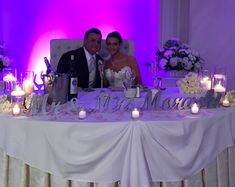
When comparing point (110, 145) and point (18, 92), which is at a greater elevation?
point (18, 92)

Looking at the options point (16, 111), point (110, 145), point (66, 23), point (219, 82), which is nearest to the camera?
point (110, 145)

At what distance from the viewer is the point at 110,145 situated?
146 centimetres

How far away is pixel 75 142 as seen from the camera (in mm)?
1468

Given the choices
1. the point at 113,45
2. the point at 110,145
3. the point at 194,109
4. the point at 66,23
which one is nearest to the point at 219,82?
the point at 194,109

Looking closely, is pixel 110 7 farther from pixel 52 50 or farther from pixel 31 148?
pixel 31 148

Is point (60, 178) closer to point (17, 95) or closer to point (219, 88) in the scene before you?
point (17, 95)

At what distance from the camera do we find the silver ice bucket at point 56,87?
175 centimetres

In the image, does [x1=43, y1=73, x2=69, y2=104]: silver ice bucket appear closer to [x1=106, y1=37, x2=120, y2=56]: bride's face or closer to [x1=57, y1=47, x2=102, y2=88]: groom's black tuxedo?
[x1=57, y1=47, x2=102, y2=88]: groom's black tuxedo

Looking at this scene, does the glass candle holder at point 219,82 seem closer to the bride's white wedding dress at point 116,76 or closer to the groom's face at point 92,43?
the bride's white wedding dress at point 116,76

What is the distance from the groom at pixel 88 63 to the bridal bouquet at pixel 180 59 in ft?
2.30

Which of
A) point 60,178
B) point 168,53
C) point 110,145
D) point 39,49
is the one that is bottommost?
point 60,178

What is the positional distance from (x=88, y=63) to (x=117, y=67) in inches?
10.3

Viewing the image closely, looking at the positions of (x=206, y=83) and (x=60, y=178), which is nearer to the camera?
(x=60, y=178)

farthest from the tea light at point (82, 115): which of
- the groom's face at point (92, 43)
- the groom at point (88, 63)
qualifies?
the groom's face at point (92, 43)
